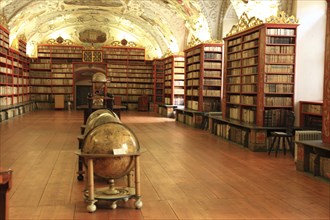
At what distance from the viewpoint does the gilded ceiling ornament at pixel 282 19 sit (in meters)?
11.1

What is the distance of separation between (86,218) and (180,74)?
1873 cm

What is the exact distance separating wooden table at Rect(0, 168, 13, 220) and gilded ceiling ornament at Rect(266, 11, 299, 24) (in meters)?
9.21

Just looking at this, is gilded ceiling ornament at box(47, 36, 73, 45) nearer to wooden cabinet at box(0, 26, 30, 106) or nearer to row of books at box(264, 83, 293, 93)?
wooden cabinet at box(0, 26, 30, 106)

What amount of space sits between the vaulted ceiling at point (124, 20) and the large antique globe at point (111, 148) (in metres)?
7.71

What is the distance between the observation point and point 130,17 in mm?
26656

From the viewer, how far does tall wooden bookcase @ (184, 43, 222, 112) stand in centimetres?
1677

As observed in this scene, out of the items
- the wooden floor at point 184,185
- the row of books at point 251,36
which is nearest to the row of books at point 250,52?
the row of books at point 251,36

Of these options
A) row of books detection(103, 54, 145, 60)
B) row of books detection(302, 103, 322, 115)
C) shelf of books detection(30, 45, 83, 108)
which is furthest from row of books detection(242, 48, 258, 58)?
shelf of books detection(30, 45, 83, 108)

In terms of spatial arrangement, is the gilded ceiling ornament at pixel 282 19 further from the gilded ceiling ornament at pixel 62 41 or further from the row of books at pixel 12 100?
the gilded ceiling ornament at pixel 62 41

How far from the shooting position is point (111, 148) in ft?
17.8

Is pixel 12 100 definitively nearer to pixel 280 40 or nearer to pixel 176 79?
pixel 176 79

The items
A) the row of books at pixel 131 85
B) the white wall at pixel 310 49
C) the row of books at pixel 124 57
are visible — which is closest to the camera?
the white wall at pixel 310 49

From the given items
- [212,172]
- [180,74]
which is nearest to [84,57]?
[180,74]

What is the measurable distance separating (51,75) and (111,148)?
24939mm
